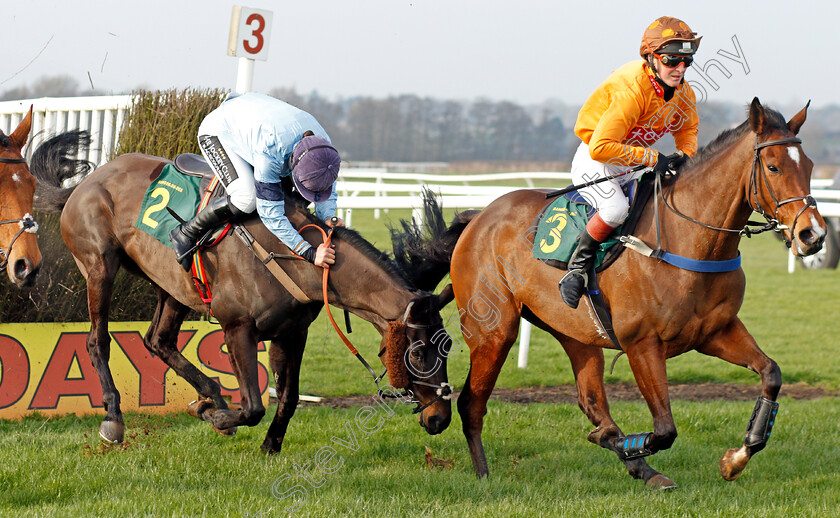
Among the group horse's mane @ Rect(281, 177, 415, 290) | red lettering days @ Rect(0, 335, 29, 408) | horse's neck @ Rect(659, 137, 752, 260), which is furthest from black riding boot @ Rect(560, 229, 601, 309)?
red lettering days @ Rect(0, 335, 29, 408)

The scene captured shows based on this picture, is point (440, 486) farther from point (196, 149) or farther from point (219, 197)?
point (196, 149)

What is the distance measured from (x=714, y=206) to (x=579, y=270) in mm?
696

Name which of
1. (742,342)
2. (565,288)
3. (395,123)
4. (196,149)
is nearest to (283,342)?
(565,288)

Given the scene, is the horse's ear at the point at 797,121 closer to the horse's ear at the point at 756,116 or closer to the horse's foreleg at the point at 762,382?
the horse's ear at the point at 756,116

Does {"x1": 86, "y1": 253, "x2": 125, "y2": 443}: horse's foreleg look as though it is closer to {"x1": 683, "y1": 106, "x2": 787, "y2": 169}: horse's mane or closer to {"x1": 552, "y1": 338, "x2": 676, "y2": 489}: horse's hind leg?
{"x1": 552, "y1": 338, "x2": 676, "y2": 489}: horse's hind leg

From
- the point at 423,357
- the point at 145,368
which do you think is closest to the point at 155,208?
the point at 145,368

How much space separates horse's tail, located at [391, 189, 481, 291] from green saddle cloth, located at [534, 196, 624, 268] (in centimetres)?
79

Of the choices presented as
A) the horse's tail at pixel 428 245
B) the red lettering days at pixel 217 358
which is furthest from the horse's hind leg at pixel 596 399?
the red lettering days at pixel 217 358

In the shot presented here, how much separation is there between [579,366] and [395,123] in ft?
154

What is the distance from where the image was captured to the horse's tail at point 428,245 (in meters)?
5.23

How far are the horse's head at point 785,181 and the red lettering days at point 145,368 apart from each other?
12.5 feet

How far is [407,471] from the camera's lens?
180 inches

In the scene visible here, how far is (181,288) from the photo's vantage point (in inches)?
187

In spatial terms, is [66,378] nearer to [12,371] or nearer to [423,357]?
[12,371]
